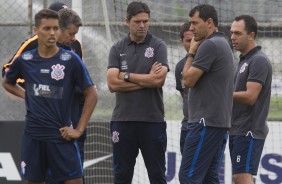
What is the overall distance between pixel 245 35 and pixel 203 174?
1640mm

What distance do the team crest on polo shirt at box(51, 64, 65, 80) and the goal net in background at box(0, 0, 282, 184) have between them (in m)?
3.25

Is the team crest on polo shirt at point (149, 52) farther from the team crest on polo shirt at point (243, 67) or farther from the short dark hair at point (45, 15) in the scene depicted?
the short dark hair at point (45, 15)

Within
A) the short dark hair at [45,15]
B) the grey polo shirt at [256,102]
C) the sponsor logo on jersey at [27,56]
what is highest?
the short dark hair at [45,15]

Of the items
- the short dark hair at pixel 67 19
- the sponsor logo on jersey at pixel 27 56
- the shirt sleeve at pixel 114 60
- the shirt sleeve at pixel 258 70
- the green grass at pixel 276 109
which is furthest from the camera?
the green grass at pixel 276 109

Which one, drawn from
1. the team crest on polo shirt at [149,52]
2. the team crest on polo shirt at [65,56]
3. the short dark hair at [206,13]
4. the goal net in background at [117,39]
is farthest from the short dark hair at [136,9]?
the goal net in background at [117,39]

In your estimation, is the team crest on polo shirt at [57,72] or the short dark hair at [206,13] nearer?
the team crest on polo shirt at [57,72]

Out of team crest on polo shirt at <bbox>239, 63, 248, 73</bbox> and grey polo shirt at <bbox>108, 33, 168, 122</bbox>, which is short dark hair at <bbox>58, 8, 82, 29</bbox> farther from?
team crest on polo shirt at <bbox>239, 63, 248, 73</bbox>

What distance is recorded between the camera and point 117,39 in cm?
1087

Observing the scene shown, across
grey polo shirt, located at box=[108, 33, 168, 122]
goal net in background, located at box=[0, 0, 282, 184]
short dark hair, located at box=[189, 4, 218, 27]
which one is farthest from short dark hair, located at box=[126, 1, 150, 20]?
goal net in background, located at box=[0, 0, 282, 184]

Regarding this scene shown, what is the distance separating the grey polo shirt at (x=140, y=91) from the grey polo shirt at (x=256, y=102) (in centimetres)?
78

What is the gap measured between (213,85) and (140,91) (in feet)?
3.51

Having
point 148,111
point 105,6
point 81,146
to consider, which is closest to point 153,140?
point 148,111

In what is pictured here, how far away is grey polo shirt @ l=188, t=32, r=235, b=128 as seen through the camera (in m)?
7.57

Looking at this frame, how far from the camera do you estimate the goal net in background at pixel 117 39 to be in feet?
34.9
